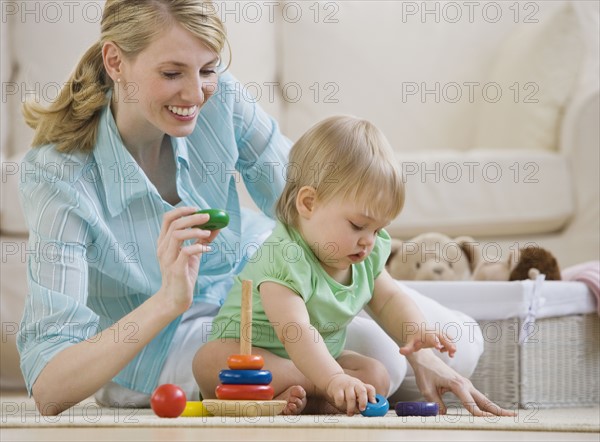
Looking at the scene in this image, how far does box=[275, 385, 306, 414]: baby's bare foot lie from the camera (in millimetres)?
1260

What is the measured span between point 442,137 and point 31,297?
1737 mm

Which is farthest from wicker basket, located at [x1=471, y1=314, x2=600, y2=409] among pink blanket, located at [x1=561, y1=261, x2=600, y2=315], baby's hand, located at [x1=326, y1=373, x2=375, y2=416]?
baby's hand, located at [x1=326, y1=373, x2=375, y2=416]

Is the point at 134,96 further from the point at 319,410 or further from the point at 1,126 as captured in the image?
the point at 1,126

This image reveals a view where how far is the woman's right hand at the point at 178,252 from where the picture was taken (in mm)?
1176

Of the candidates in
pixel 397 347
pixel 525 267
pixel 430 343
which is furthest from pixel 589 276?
pixel 430 343

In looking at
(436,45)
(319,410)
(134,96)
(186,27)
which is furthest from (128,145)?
(436,45)

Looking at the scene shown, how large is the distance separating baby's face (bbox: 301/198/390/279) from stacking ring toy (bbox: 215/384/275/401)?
23 cm

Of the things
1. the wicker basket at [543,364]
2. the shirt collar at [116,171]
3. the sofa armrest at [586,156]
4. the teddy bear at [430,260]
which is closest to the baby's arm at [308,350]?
the shirt collar at [116,171]

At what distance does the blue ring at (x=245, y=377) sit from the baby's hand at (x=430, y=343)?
203 millimetres

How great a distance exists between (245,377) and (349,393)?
0.43 feet

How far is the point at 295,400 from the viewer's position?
1262 millimetres

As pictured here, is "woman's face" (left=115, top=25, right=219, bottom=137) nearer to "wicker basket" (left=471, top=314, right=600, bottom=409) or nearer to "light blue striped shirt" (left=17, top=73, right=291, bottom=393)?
"light blue striped shirt" (left=17, top=73, right=291, bottom=393)

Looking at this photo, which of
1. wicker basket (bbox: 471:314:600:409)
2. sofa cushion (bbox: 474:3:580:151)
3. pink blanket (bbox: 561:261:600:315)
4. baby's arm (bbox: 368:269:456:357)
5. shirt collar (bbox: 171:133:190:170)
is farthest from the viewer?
sofa cushion (bbox: 474:3:580:151)

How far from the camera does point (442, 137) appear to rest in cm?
283
